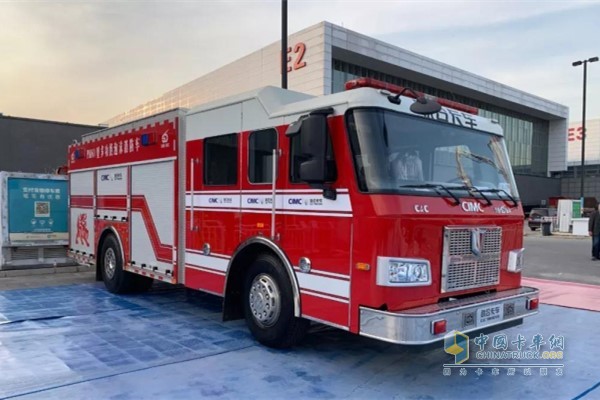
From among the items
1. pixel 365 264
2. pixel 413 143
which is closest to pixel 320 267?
pixel 365 264

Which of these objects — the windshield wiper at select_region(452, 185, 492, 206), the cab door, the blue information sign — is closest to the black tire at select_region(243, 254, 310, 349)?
the cab door

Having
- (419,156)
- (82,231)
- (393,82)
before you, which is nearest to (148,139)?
(82,231)

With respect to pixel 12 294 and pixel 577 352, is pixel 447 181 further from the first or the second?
pixel 12 294

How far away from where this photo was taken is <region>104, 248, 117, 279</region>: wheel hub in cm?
843

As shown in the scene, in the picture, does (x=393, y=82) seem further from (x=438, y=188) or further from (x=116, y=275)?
(x=438, y=188)

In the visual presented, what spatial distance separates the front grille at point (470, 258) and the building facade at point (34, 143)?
15514 millimetres

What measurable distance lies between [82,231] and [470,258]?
758cm

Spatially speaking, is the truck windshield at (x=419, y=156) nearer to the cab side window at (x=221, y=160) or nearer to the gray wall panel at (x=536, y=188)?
the cab side window at (x=221, y=160)

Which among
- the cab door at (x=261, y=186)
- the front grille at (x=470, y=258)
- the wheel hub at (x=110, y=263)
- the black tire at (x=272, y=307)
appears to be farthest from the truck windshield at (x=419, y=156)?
the wheel hub at (x=110, y=263)

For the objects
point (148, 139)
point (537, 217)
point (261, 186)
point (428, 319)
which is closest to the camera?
point (428, 319)

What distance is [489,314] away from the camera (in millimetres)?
4547

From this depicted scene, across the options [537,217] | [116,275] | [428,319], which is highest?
[428,319]

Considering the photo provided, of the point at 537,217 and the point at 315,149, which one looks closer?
the point at 315,149

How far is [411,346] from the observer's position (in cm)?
404
